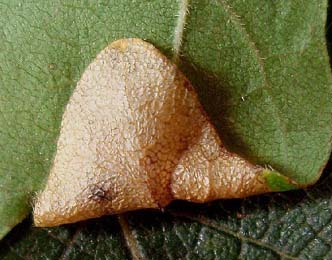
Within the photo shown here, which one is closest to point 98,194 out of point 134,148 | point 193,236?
point 134,148

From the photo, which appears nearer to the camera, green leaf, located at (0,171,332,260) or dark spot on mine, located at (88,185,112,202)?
dark spot on mine, located at (88,185,112,202)

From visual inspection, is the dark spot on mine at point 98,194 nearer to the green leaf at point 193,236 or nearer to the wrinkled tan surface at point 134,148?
the wrinkled tan surface at point 134,148

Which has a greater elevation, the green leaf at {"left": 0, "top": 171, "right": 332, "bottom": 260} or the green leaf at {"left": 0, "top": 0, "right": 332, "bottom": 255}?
the green leaf at {"left": 0, "top": 0, "right": 332, "bottom": 255}

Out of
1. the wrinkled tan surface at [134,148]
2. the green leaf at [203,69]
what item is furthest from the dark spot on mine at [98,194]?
the green leaf at [203,69]

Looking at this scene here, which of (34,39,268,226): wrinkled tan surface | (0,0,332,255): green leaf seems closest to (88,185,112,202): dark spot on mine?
(34,39,268,226): wrinkled tan surface

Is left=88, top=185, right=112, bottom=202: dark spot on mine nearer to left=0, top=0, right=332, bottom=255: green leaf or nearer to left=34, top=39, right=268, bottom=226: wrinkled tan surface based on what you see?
left=34, top=39, right=268, bottom=226: wrinkled tan surface
